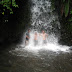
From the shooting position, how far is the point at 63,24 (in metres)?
12.6

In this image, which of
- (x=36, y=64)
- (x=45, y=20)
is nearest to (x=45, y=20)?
(x=45, y=20)

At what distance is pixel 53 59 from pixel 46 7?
7.72 m

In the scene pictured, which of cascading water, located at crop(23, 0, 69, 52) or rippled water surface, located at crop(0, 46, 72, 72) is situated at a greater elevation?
cascading water, located at crop(23, 0, 69, 52)

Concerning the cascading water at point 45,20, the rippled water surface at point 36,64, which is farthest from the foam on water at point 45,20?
the rippled water surface at point 36,64

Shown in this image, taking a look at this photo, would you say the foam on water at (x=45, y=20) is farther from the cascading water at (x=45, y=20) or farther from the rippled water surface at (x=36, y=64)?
the rippled water surface at (x=36, y=64)

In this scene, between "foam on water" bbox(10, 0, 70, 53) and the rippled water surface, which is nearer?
the rippled water surface

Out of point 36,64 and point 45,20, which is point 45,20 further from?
point 36,64

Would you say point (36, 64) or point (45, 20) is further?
point (45, 20)

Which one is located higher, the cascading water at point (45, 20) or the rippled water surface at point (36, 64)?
the cascading water at point (45, 20)

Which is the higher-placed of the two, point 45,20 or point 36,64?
point 45,20

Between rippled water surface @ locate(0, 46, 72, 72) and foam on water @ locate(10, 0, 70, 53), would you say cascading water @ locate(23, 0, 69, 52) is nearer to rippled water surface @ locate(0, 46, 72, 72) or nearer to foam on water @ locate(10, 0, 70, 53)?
foam on water @ locate(10, 0, 70, 53)

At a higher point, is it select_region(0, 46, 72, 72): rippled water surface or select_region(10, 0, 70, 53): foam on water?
select_region(10, 0, 70, 53): foam on water

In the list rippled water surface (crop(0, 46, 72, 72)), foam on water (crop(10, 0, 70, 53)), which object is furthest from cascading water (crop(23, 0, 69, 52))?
rippled water surface (crop(0, 46, 72, 72))

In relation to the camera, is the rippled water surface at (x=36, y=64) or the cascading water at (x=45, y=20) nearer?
the rippled water surface at (x=36, y=64)
